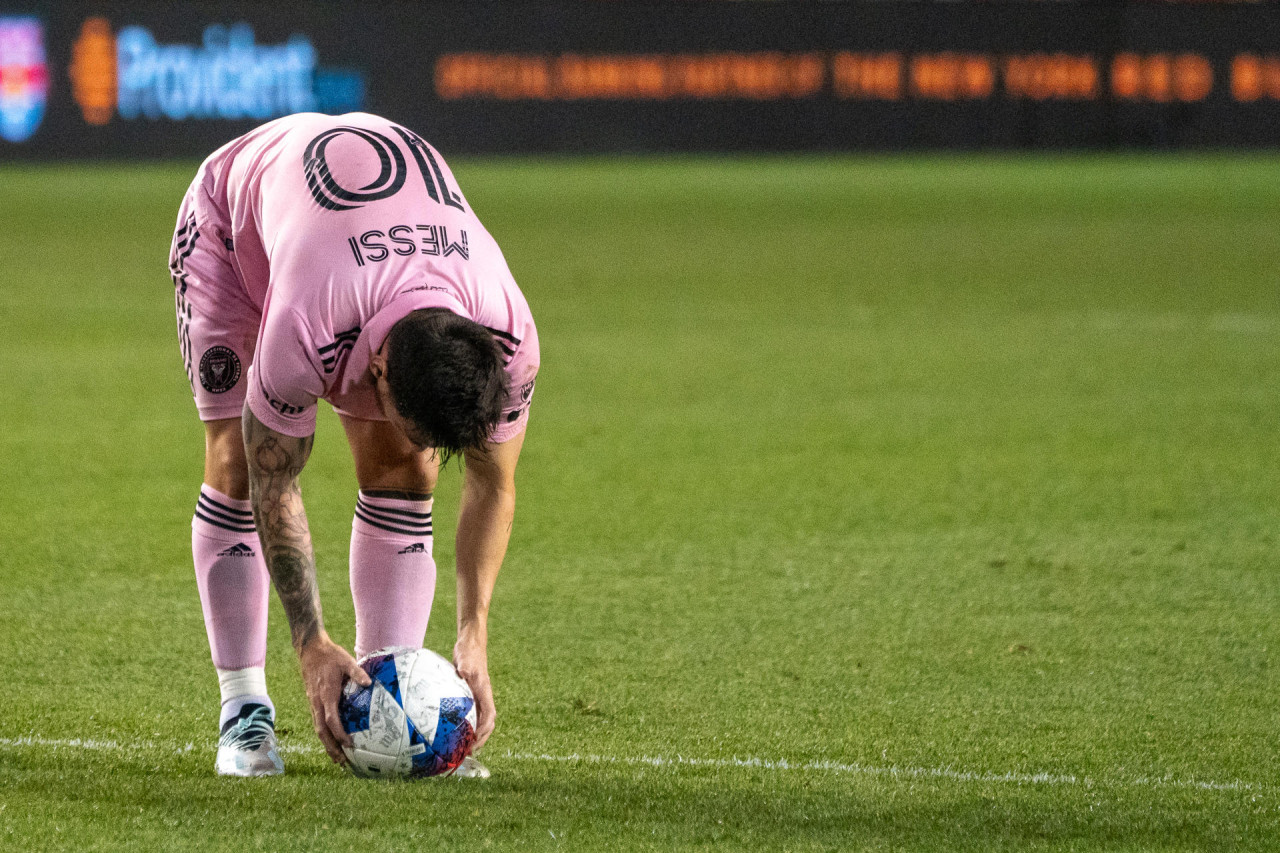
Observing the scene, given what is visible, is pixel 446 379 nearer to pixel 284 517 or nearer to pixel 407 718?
pixel 284 517

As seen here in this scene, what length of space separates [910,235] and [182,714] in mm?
12577

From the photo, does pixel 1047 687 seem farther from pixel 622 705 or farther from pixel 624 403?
pixel 624 403

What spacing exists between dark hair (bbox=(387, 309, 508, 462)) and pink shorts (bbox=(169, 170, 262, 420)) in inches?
28.3

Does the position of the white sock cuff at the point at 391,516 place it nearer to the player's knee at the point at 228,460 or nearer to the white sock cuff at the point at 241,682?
the player's knee at the point at 228,460

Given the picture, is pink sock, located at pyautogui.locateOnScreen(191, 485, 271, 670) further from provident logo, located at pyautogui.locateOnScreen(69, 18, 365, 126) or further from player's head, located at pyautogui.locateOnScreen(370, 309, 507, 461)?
provident logo, located at pyautogui.locateOnScreen(69, 18, 365, 126)

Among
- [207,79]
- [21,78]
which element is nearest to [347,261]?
[207,79]

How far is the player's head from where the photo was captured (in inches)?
104

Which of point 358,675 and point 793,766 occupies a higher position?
point 358,675

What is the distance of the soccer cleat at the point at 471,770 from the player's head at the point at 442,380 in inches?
31.4

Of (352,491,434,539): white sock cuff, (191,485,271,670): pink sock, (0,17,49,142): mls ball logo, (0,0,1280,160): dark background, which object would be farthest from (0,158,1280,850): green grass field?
(0,0,1280,160): dark background

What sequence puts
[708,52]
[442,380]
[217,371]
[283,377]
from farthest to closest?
[708,52] < [217,371] < [283,377] < [442,380]

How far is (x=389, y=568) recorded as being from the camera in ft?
11.3

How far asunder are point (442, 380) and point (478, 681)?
77 centimetres

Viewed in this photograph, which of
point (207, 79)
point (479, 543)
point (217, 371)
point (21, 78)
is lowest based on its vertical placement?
point (207, 79)
